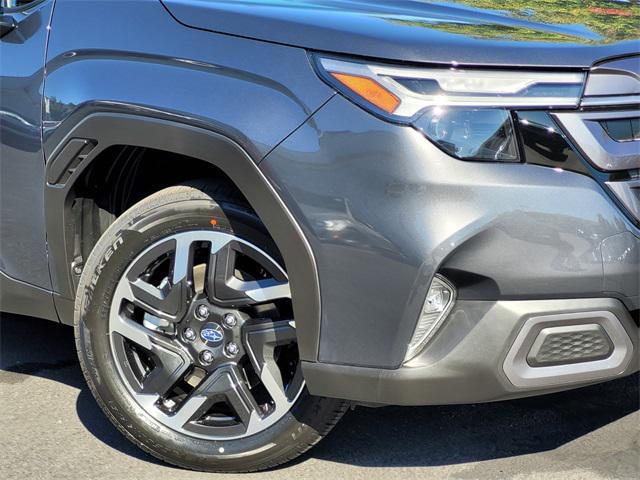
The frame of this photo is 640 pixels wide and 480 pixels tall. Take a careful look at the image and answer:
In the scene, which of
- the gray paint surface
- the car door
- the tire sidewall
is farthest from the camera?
the car door

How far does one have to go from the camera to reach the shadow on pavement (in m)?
3.07

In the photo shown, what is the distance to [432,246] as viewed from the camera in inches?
92.4

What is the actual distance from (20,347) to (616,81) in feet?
8.69

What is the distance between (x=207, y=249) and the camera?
2.82 metres

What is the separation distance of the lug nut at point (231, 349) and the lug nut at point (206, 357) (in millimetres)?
53

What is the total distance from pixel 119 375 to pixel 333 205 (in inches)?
38.5

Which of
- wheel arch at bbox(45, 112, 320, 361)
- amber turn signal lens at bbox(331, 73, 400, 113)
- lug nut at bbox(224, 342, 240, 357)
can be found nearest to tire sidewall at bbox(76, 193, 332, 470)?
wheel arch at bbox(45, 112, 320, 361)

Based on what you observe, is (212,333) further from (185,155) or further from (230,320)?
(185,155)

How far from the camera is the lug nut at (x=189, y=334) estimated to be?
Answer: 2828 millimetres

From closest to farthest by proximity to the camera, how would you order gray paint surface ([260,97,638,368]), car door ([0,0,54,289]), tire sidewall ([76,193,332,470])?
gray paint surface ([260,97,638,368]) → tire sidewall ([76,193,332,470]) → car door ([0,0,54,289])

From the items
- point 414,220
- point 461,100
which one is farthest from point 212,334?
point 461,100

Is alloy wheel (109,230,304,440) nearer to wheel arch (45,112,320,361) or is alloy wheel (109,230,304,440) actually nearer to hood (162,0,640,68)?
wheel arch (45,112,320,361)

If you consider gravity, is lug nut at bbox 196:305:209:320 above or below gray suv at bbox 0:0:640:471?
below

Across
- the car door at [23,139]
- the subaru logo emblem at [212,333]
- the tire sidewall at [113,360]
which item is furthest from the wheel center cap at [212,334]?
the car door at [23,139]
